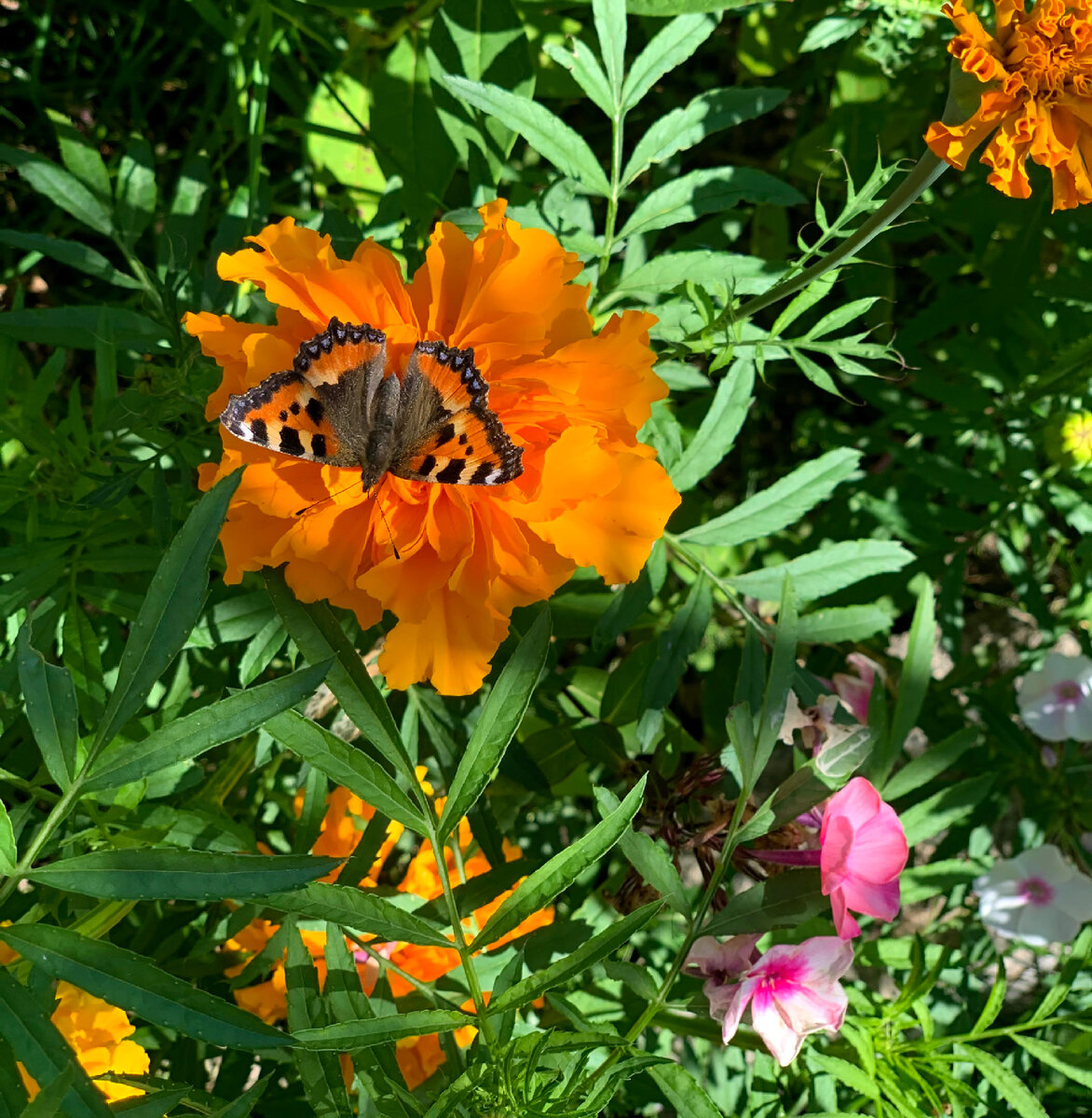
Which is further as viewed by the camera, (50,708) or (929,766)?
(929,766)

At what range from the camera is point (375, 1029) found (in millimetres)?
1042

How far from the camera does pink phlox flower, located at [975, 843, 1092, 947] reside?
1.79 meters

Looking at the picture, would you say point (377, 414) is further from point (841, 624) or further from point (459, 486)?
point (841, 624)

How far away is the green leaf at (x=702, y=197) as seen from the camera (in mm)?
1514

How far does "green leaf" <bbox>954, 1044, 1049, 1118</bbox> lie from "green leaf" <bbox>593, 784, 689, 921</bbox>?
A: 1.91 ft

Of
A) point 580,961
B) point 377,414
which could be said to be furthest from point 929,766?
point 377,414

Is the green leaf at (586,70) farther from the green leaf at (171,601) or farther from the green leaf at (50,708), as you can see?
the green leaf at (50,708)

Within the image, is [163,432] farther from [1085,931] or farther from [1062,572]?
[1062,572]

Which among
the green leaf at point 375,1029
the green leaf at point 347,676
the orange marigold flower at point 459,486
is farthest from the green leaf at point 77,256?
the green leaf at point 375,1029

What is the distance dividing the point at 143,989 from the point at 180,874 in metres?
0.10

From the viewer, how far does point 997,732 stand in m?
1.95

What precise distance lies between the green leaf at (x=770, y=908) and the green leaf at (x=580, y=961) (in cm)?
25

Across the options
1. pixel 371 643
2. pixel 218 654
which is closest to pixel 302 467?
pixel 371 643

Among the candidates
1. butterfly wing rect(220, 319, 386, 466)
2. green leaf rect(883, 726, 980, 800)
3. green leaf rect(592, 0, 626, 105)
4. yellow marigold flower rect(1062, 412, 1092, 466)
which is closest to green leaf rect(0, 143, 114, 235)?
butterfly wing rect(220, 319, 386, 466)
